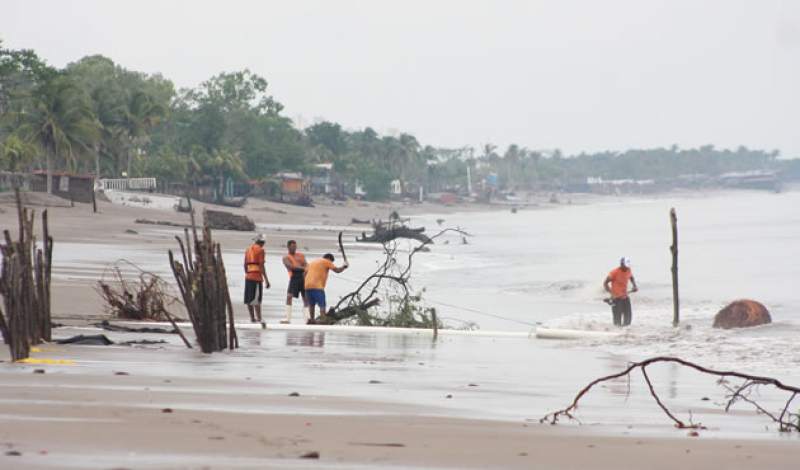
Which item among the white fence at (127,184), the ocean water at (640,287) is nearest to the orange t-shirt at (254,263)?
the ocean water at (640,287)

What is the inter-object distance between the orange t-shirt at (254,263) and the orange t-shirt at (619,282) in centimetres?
559

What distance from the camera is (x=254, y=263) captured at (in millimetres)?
18078

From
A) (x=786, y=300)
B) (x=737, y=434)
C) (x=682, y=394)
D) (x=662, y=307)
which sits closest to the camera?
(x=737, y=434)

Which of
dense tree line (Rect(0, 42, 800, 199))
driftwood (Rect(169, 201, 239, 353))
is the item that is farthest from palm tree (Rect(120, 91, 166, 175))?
driftwood (Rect(169, 201, 239, 353))

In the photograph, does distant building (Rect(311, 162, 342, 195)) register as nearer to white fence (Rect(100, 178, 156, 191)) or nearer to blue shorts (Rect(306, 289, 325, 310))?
white fence (Rect(100, 178, 156, 191))

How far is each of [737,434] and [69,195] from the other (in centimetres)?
6224

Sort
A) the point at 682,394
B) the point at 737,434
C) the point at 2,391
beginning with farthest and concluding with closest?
the point at 682,394 < the point at 2,391 < the point at 737,434

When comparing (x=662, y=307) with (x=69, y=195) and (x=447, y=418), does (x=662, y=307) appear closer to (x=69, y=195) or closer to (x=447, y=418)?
(x=447, y=418)

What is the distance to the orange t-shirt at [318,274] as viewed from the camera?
18.0 m

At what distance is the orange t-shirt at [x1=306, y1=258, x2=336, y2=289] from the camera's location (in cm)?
1802

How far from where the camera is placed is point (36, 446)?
635cm

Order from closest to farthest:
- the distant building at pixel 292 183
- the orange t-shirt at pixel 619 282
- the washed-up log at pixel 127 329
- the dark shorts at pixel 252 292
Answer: the washed-up log at pixel 127 329 → the dark shorts at pixel 252 292 → the orange t-shirt at pixel 619 282 → the distant building at pixel 292 183

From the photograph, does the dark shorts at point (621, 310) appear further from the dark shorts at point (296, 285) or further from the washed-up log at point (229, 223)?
the washed-up log at point (229, 223)

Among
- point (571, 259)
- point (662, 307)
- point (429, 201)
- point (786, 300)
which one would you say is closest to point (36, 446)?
point (662, 307)
